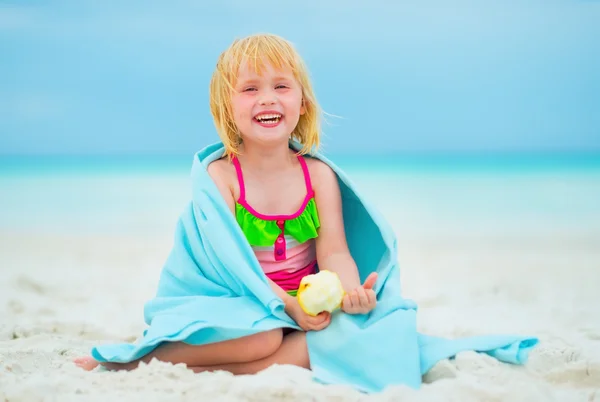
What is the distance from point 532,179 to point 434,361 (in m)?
11.3

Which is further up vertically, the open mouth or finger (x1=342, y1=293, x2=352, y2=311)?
the open mouth

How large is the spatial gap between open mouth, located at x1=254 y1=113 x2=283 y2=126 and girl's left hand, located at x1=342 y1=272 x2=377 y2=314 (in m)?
0.72

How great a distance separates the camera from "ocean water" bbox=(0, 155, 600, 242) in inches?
326

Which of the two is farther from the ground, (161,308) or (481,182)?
(161,308)

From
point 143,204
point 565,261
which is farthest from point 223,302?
Answer: point 143,204

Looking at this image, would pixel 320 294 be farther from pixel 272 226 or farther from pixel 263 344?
pixel 272 226

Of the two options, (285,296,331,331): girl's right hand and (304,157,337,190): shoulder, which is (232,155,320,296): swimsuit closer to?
(304,157,337,190): shoulder

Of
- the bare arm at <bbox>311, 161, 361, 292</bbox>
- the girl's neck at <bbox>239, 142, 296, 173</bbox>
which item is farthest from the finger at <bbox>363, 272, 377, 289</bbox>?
the girl's neck at <bbox>239, 142, 296, 173</bbox>

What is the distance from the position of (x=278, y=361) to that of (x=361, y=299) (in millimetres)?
374

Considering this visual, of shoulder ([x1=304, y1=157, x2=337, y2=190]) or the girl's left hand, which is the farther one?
shoulder ([x1=304, y1=157, x2=337, y2=190])

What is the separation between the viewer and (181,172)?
1581 centimetres

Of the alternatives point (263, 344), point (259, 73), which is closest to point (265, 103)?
point (259, 73)

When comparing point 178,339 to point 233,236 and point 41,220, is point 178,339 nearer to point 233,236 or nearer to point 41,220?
point 233,236

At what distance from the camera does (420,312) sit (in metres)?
4.04
